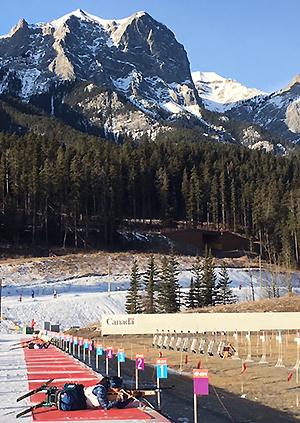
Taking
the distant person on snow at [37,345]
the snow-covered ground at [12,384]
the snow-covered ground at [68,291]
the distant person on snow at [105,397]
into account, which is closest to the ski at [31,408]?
the snow-covered ground at [12,384]

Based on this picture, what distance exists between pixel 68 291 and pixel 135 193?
40.4 metres

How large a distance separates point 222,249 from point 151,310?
112ft

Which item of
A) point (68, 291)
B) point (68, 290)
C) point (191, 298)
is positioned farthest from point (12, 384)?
point (68, 290)

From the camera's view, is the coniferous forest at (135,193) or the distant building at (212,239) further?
the distant building at (212,239)

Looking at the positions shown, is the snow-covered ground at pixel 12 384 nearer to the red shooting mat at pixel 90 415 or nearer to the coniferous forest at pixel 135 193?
Answer: the red shooting mat at pixel 90 415

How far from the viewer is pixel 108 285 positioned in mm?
54875

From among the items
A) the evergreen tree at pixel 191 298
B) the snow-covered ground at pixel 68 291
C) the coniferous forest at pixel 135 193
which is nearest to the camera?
the snow-covered ground at pixel 68 291

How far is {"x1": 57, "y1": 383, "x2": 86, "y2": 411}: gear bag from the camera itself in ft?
37.1

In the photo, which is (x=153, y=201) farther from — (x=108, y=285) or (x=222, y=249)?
(x=108, y=285)

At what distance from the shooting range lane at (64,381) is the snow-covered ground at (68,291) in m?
18.1

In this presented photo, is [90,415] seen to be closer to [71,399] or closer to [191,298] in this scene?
[71,399]

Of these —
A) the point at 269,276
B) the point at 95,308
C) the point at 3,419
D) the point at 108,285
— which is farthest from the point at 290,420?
the point at 269,276

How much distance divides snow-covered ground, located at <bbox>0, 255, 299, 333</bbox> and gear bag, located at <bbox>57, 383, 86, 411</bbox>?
3251cm

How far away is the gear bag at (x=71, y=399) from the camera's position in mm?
11310
